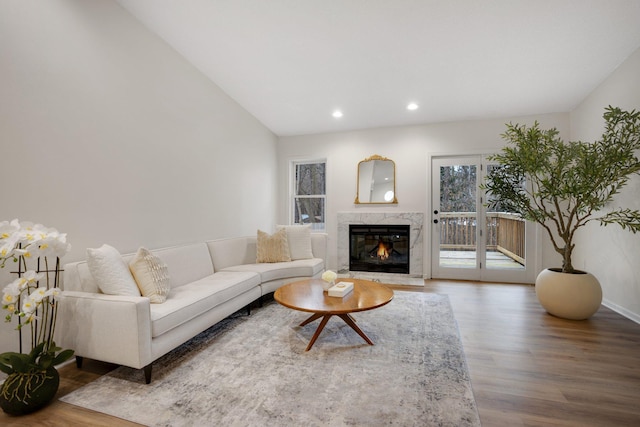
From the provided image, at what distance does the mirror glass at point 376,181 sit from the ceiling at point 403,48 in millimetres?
1099

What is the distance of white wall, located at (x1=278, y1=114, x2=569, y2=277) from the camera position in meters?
4.77

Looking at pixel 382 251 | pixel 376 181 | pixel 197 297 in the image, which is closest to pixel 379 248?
pixel 382 251

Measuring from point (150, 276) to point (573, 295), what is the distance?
3.90 meters

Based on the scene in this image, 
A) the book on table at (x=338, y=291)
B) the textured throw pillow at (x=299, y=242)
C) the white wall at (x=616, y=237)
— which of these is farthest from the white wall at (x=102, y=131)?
the white wall at (x=616, y=237)

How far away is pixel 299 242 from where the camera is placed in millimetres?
4246

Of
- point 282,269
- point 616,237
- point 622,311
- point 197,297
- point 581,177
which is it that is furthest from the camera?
point 282,269

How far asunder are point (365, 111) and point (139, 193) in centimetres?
329

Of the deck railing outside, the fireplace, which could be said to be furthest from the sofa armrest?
the deck railing outside

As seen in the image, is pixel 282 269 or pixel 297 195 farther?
pixel 297 195

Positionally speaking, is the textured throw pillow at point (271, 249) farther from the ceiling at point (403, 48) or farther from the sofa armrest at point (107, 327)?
the sofa armrest at point (107, 327)

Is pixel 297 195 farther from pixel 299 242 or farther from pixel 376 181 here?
pixel 299 242

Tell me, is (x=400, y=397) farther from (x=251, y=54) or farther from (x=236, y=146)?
(x=236, y=146)

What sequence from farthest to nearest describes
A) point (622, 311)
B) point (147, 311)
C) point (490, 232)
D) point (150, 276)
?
point (490, 232)
point (622, 311)
point (150, 276)
point (147, 311)

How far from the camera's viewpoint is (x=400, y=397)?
1.75 m
